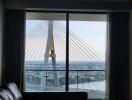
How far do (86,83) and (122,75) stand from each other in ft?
2.81

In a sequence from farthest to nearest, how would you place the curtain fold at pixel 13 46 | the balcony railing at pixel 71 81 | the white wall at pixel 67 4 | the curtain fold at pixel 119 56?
the balcony railing at pixel 71 81
the curtain fold at pixel 119 56
the curtain fold at pixel 13 46
the white wall at pixel 67 4

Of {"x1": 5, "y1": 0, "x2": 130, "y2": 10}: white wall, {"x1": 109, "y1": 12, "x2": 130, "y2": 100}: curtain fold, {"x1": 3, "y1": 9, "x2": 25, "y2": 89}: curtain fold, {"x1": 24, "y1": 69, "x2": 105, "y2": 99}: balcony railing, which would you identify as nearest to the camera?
{"x1": 5, "y1": 0, "x2": 130, "y2": 10}: white wall

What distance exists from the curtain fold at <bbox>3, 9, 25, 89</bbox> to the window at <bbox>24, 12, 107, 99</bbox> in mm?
197

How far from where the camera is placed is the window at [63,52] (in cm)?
552

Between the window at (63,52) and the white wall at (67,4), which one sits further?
the window at (63,52)

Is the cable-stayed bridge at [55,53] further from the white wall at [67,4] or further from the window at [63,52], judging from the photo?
the white wall at [67,4]

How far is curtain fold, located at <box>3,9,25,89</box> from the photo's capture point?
528cm

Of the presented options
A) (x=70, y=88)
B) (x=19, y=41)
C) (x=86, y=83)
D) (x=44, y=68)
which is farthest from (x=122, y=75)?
(x=19, y=41)

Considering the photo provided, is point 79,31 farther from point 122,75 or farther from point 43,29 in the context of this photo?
point 122,75

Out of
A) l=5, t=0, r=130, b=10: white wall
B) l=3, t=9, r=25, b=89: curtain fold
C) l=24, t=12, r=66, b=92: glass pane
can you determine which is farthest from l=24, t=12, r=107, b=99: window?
l=5, t=0, r=130, b=10: white wall

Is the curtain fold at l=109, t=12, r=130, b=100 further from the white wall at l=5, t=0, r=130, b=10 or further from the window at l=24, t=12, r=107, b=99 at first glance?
the white wall at l=5, t=0, r=130, b=10

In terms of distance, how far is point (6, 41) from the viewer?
5332mm

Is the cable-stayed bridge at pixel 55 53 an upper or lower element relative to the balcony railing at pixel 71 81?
upper

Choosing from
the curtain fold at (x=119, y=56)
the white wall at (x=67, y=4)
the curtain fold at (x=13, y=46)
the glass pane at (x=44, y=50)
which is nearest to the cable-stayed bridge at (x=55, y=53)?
the glass pane at (x=44, y=50)
